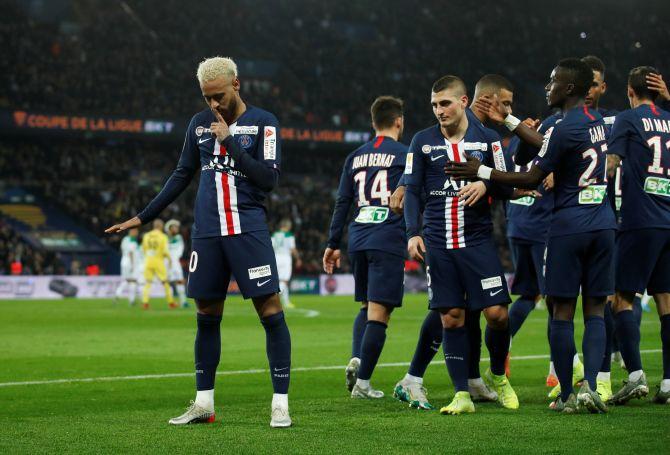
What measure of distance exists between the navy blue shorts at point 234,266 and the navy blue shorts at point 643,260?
259cm

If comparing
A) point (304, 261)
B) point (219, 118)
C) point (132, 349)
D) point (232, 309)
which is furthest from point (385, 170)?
point (304, 261)

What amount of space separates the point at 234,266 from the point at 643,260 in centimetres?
295

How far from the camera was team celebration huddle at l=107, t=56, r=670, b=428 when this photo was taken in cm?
607

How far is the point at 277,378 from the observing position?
6.05 metres

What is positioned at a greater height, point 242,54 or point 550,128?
point 242,54

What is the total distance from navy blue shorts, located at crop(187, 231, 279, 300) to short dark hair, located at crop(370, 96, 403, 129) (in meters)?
2.34

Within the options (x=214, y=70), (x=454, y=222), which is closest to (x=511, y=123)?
(x=454, y=222)

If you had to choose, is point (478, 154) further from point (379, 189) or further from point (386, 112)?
point (386, 112)

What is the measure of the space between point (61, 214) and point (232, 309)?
18331 millimetres

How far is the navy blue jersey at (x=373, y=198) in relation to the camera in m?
7.85

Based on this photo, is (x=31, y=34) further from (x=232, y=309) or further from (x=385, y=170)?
(x=385, y=170)

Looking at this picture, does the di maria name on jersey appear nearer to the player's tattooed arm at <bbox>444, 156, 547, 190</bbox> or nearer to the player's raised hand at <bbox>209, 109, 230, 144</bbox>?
the player's raised hand at <bbox>209, 109, 230, 144</bbox>

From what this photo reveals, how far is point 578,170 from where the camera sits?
20.9 ft

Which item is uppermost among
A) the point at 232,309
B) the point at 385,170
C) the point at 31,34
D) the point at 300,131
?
the point at 31,34
